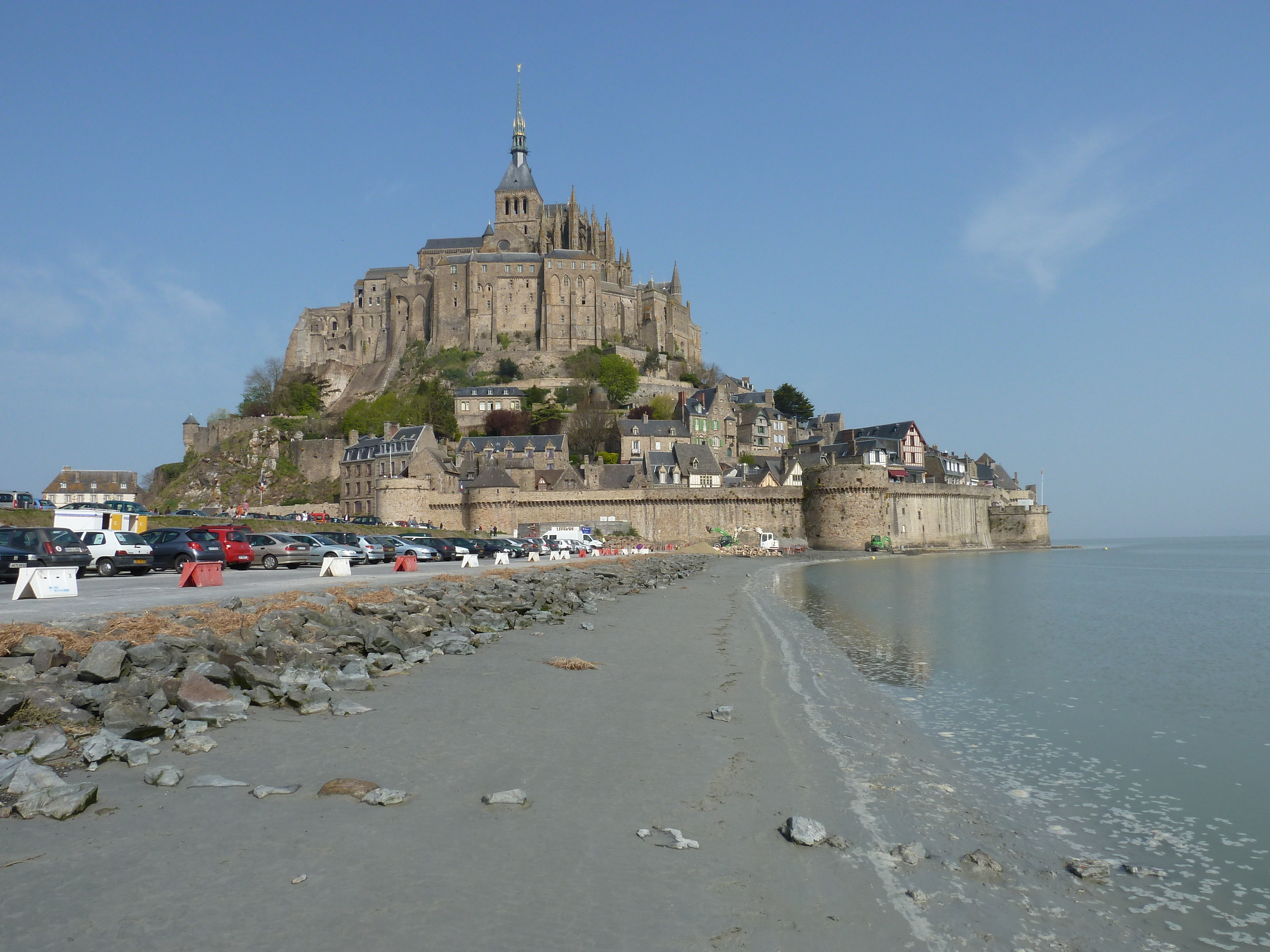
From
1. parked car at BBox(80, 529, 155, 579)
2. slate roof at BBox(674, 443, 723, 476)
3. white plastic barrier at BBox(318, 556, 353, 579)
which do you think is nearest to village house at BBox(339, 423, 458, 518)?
slate roof at BBox(674, 443, 723, 476)

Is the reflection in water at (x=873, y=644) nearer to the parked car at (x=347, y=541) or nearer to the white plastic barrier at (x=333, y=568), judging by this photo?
the white plastic barrier at (x=333, y=568)

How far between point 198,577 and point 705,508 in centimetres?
5066

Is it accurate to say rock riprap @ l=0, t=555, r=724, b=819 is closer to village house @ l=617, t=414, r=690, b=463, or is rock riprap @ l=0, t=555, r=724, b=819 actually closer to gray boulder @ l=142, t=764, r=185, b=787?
gray boulder @ l=142, t=764, r=185, b=787

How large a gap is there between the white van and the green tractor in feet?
70.3

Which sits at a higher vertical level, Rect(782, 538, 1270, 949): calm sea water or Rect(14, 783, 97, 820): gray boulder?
Rect(14, 783, 97, 820): gray boulder

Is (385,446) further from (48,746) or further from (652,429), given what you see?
(48,746)

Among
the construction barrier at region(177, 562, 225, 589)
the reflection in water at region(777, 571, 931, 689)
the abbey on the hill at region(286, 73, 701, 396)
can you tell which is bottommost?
the reflection in water at region(777, 571, 931, 689)

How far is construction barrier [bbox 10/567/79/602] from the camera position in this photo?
13.6m

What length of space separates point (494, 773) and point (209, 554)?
20031mm

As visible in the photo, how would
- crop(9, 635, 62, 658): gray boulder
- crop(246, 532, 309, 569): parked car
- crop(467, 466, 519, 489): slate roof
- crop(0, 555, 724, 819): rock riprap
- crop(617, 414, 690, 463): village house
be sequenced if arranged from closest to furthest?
A: crop(0, 555, 724, 819): rock riprap
crop(9, 635, 62, 658): gray boulder
crop(246, 532, 309, 569): parked car
crop(467, 466, 519, 489): slate roof
crop(617, 414, 690, 463): village house

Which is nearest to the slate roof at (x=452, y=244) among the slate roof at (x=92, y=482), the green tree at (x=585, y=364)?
the green tree at (x=585, y=364)

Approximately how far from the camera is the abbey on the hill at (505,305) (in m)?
99.1

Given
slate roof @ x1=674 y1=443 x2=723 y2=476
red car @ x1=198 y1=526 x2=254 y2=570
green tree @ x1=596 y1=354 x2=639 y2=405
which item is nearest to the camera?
red car @ x1=198 y1=526 x2=254 y2=570

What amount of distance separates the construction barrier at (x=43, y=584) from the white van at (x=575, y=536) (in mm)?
34312
